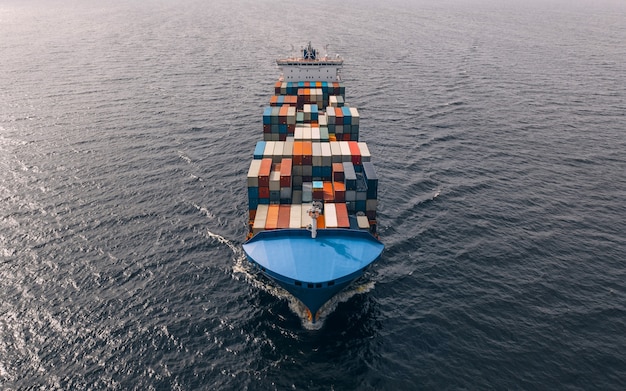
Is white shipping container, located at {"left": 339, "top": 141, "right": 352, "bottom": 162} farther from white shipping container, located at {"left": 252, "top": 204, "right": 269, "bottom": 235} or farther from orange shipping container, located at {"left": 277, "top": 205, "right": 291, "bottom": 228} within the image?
white shipping container, located at {"left": 252, "top": 204, "right": 269, "bottom": 235}

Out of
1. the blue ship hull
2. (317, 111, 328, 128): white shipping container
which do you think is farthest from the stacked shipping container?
(317, 111, 328, 128): white shipping container

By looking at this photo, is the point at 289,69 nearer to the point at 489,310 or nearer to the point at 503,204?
the point at 503,204

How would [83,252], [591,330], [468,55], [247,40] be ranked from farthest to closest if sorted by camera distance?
[247,40]
[468,55]
[83,252]
[591,330]

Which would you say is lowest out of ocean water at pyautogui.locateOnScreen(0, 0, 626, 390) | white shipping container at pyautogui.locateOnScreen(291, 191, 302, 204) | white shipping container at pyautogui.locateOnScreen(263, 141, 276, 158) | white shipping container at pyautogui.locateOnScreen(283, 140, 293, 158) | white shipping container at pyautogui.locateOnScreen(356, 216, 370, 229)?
ocean water at pyautogui.locateOnScreen(0, 0, 626, 390)

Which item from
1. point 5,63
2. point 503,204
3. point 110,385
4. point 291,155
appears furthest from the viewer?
point 5,63

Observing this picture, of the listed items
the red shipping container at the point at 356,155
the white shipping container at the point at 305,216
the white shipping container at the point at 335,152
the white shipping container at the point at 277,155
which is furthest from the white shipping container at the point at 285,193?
the red shipping container at the point at 356,155

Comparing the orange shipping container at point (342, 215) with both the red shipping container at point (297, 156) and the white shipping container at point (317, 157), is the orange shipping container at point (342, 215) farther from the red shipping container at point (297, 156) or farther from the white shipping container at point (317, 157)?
the red shipping container at point (297, 156)

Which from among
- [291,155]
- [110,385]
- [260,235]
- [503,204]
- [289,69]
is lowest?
[110,385]

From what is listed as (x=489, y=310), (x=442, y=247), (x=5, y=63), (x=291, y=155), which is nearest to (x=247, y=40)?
(x=5, y=63)

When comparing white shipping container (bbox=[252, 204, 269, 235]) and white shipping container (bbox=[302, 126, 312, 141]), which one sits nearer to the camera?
white shipping container (bbox=[252, 204, 269, 235])
